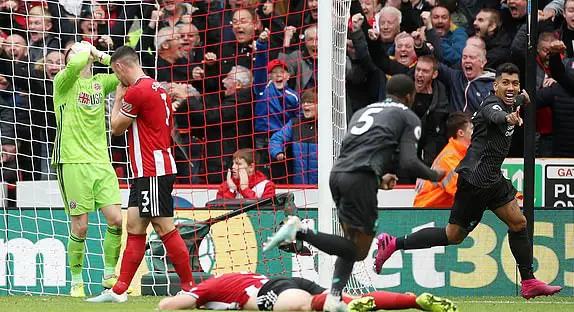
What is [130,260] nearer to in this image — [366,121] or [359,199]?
[359,199]

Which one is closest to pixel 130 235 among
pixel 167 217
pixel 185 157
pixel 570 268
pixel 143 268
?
pixel 167 217

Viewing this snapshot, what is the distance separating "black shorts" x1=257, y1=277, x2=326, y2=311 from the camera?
25.8 feet

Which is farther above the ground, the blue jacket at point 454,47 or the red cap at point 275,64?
the blue jacket at point 454,47

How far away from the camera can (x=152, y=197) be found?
384 inches

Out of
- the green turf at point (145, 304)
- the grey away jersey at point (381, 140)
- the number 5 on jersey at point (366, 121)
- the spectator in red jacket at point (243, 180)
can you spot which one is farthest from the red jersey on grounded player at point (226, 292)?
the spectator in red jacket at point (243, 180)

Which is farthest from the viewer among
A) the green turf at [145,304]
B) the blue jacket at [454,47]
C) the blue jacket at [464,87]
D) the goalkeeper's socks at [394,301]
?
the blue jacket at [454,47]

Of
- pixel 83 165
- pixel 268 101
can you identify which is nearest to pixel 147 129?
pixel 83 165

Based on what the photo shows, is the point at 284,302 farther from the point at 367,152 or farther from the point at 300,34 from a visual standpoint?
the point at 300,34

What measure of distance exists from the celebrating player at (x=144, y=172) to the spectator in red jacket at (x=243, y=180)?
2589mm

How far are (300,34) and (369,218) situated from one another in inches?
197

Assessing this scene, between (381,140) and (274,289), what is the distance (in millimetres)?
1285

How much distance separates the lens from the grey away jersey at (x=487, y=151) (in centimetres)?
1024

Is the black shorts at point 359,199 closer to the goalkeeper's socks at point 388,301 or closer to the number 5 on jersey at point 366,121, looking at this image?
the number 5 on jersey at point 366,121

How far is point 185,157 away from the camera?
43.4ft
